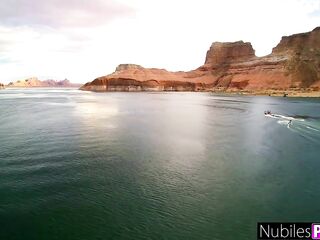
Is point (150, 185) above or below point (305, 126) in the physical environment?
below

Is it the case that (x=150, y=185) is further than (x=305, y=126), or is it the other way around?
(x=305, y=126)

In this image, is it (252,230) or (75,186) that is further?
(75,186)

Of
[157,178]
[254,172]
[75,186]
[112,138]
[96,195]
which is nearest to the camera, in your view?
[96,195]

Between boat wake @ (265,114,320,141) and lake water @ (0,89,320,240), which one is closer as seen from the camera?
lake water @ (0,89,320,240)

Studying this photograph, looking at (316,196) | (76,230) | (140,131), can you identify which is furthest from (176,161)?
(140,131)

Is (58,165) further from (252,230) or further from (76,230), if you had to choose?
(252,230)

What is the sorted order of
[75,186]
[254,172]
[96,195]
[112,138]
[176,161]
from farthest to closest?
1. [112,138]
2. [176,161]
3. [254,172]
4. [75,186]
5. [96,195]

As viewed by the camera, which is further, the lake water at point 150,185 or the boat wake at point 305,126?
the boat wake at point 305,126

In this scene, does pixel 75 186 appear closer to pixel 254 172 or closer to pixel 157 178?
pixel 157 178

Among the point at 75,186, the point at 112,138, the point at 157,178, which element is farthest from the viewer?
the point at 112,138

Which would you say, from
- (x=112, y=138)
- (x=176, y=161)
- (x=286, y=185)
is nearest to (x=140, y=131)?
(x=112, y=138)
